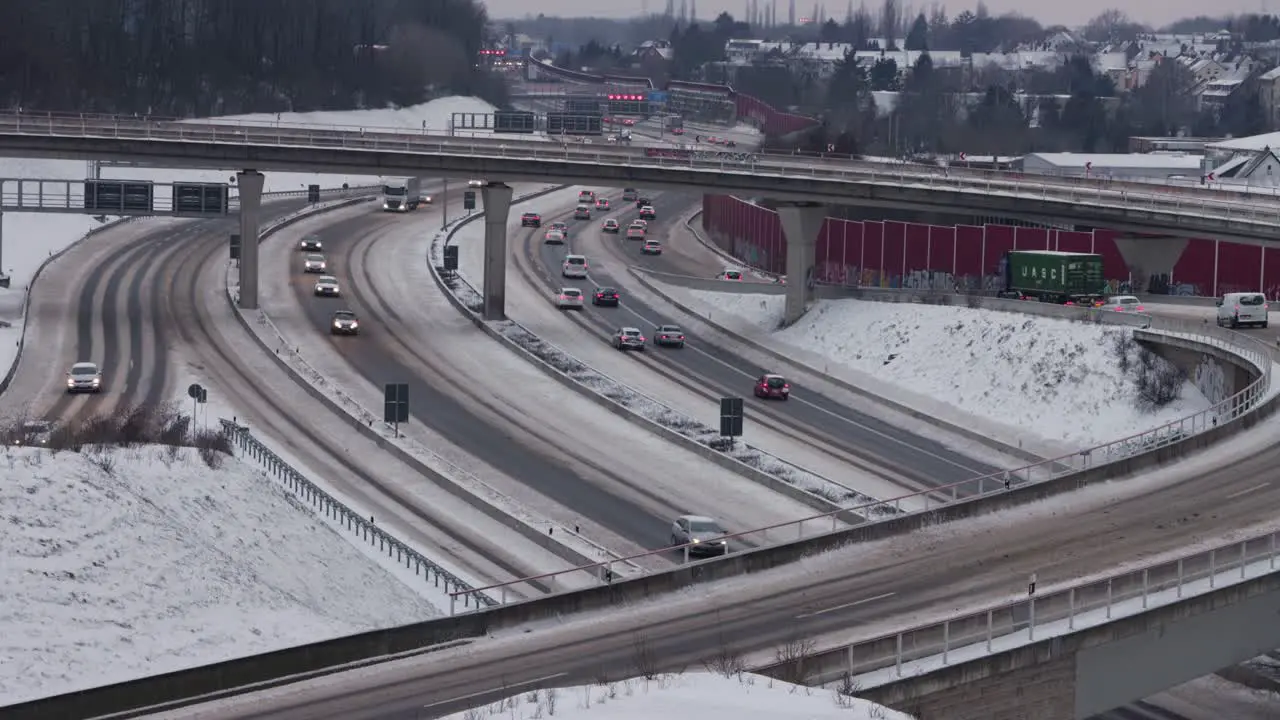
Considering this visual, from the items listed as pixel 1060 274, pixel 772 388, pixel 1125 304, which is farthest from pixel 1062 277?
pixel 772 388

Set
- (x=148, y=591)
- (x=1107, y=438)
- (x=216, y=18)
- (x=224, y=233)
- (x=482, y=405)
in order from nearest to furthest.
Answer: (x=148, y=591) < (x=1107, y=438) < (x=482, y=405) < (x=224, y=233) < (x=216, y=18)

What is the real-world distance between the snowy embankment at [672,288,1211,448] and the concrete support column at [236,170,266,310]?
23290mm

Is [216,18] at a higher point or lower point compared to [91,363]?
higher

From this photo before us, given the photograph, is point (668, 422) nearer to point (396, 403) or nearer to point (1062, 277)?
point (396, 403)

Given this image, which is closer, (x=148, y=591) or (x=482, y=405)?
(x=148, y=591)

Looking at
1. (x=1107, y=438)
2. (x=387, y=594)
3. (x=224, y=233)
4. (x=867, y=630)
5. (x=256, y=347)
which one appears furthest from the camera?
(x=224, y=233)

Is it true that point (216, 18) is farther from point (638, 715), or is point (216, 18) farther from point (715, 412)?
point (638, 715)

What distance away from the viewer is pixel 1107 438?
6575 centimetres

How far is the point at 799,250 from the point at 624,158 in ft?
30.5

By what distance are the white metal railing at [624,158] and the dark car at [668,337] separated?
759cm

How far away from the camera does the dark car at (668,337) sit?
270ft

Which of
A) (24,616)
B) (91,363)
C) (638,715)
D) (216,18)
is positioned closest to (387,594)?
(24,616)

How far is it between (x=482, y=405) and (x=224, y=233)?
4392 cm

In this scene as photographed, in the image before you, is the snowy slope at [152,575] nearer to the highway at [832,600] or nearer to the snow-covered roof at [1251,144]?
the highway at [832,600]
